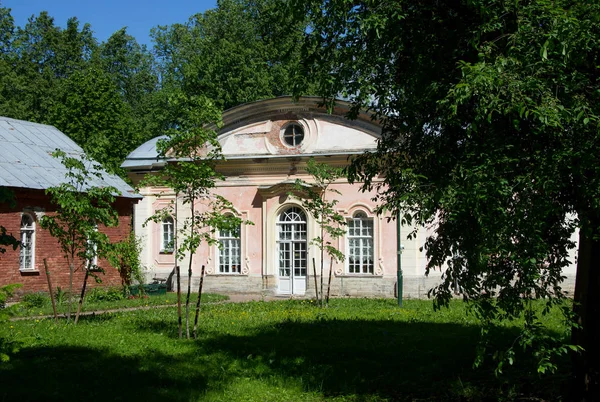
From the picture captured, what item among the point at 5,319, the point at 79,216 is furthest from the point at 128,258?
the point at 5,319

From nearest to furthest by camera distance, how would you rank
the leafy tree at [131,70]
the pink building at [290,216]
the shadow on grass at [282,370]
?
the shadow on grass at [282,370] < the pink building at [290,216] < the leafy tree at [131,70]

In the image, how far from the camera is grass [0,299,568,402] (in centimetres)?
913

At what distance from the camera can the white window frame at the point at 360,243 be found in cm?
2573

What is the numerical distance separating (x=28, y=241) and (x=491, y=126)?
64.3 feet

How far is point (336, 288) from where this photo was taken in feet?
84.9

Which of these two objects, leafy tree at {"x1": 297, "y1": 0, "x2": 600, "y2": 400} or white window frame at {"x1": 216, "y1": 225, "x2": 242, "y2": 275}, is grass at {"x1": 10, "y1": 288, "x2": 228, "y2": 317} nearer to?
white window frame at {"x1": 216, "y1": 225, "x2": 242, "y2": 275}

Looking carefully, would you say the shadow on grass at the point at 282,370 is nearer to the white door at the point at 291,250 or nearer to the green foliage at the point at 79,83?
the white door at the point at 291,250

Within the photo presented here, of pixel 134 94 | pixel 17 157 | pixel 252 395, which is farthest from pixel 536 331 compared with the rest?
pixel 134 94

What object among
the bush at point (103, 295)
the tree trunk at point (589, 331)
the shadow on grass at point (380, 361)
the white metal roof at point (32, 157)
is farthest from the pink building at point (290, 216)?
the tree trunk at point (589, 331)

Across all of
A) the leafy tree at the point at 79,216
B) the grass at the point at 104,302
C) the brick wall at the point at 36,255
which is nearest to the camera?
the leafy tree at the point at 79,216

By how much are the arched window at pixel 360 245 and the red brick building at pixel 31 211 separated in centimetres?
834

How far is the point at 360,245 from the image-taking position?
25.9 meters

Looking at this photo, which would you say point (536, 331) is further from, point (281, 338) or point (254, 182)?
point (254, 182)

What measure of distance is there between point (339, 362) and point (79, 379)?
3.87 meters
